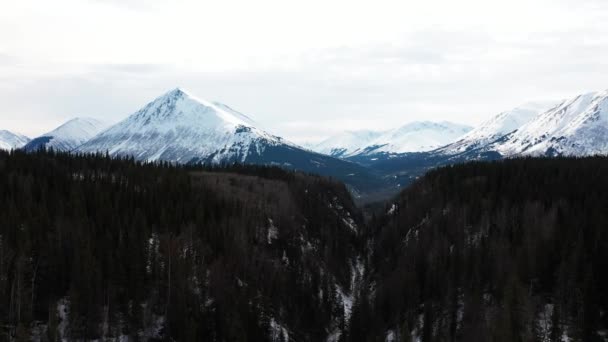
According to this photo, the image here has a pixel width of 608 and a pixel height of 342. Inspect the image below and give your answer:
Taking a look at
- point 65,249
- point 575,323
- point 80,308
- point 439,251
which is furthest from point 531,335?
point 65,249

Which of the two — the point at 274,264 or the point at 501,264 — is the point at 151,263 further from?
the point at 501,264

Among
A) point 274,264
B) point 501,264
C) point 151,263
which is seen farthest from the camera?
point 274,264

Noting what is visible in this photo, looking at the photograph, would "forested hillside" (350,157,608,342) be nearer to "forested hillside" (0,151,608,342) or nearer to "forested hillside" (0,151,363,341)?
"forested hillside" (0,151,608,342)

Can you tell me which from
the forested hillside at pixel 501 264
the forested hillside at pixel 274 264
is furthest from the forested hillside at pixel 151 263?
the forested hillside at pixel 501 264

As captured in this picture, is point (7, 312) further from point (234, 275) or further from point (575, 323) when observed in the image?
point (575, 323)

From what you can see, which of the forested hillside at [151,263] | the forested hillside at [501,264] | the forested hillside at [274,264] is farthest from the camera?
the forested hillside at [501,264]

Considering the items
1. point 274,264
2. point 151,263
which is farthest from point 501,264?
point 151,263

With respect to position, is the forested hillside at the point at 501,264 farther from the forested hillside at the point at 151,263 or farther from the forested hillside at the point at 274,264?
the forested hillside at the point at 151,263
